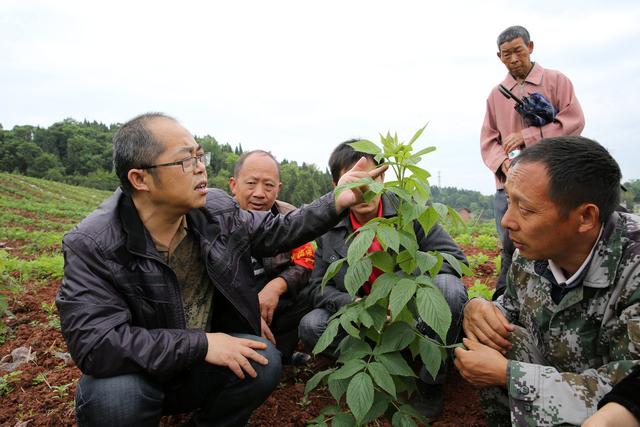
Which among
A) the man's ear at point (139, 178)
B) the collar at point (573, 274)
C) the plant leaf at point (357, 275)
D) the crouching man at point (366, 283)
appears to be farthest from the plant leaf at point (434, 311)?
the man's ear at point (139, 178)

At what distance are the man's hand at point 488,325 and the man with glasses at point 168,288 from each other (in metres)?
0.85

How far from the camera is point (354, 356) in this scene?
2027 mm

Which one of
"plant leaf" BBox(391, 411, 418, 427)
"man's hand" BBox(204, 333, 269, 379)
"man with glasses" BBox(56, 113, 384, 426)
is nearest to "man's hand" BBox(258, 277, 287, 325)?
"man with glasses" BBox(56, 113, 384, 426)

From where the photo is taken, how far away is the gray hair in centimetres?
230

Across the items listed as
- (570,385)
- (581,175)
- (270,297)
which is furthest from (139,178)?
(570,385)

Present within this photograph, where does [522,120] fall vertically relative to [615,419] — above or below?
above

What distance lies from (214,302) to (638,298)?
1989 mm

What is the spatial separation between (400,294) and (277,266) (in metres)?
1.67

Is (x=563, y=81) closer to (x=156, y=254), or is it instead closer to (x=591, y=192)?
(x=591, y=192)

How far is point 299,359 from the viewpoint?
3533mm

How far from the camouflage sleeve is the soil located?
909 millimetres

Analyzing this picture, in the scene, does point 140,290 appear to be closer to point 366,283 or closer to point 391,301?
point 391,301

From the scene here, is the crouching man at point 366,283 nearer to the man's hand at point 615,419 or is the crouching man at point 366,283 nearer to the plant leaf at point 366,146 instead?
the plant leaf at point 366,146

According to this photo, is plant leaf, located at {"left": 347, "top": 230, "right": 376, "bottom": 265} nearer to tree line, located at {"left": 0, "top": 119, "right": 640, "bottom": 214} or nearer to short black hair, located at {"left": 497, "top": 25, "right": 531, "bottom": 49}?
short black hair, located at {"left": 497, "top": 25, "right": 531, "bottom": 49}
